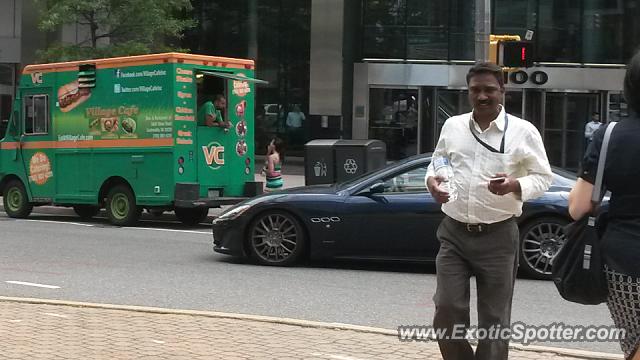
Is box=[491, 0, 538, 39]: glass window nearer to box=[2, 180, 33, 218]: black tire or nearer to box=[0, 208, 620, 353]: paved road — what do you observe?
box=[2, 180, 33, 218]: black tire

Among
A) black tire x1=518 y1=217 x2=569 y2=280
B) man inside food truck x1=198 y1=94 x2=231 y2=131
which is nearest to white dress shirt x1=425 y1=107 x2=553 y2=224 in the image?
black tire x1=518 y1=217 x2=569 y2=280

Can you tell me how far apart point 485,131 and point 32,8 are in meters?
26.7

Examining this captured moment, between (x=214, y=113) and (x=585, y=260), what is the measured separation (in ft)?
39.2

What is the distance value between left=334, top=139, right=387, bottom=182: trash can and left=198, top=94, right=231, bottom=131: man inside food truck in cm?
210

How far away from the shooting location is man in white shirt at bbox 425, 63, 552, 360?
445cm

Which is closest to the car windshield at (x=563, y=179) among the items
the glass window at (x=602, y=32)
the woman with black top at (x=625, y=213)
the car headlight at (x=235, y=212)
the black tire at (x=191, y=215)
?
the car headlight at (x=235, y=212)

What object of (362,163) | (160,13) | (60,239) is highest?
(160,13)

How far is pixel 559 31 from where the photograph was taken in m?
26.8

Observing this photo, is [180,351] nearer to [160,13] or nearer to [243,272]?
[243,272]

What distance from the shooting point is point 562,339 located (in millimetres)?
6195

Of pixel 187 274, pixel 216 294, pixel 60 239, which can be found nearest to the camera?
pixel 216 294

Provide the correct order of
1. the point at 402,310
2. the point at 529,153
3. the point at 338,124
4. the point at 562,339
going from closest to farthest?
the point at 529,153
the point at 562,339
the point at 402,310
the point at 338,124

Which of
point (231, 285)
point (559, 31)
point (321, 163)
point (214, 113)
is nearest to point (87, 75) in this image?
point (214, 113)

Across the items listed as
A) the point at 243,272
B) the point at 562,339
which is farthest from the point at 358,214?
the point at 562,339
